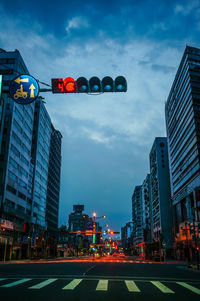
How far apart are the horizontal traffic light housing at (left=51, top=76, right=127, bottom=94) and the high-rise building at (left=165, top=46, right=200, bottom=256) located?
60.8m

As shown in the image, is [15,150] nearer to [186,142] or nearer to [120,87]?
[186,142]

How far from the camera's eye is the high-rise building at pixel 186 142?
223 feet

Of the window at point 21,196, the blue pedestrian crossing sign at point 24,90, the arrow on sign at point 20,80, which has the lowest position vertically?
the blue pedestrian crossing sign at point 24,90

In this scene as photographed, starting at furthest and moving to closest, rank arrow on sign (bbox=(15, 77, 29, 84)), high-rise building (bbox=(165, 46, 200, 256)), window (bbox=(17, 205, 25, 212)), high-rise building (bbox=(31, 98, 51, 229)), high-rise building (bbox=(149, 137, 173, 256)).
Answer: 1. high-rise building (bbox=(149, 137, 173, 256))
2. high-rise building (bbox=(31, 98, 51, 229))
3. window (bbox=(17, 205, 25, 212))
4. high-rise building (bbox=(165, 46, 200, 256))
5. arrow on sign (bbox=(15, 77, 29, 84))

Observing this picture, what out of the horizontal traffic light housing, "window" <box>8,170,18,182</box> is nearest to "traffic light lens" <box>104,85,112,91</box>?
the horizontal traffic light housing

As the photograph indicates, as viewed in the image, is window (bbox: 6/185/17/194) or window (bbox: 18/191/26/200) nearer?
window (bbox: 6/185/17/194)

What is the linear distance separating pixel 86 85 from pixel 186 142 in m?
70.5

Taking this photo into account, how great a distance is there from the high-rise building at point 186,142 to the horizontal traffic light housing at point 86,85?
200 ft

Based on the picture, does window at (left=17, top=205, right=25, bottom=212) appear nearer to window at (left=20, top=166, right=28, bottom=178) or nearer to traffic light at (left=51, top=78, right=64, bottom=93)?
window at (left=20, top=166, right=28, bottom=178)

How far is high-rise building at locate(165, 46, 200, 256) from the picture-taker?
68.0m

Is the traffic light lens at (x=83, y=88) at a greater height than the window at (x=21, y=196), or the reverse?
the window at (x=21, y=196)

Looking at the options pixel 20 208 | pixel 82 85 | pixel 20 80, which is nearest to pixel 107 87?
pixel 82 85

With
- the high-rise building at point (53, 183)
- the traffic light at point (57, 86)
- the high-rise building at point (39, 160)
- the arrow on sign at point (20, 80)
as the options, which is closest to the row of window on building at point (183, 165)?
the high-rise building at point (39, 160)

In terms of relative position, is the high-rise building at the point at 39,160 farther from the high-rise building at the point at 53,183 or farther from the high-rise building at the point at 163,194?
the high-rise building at the point at 163,194
